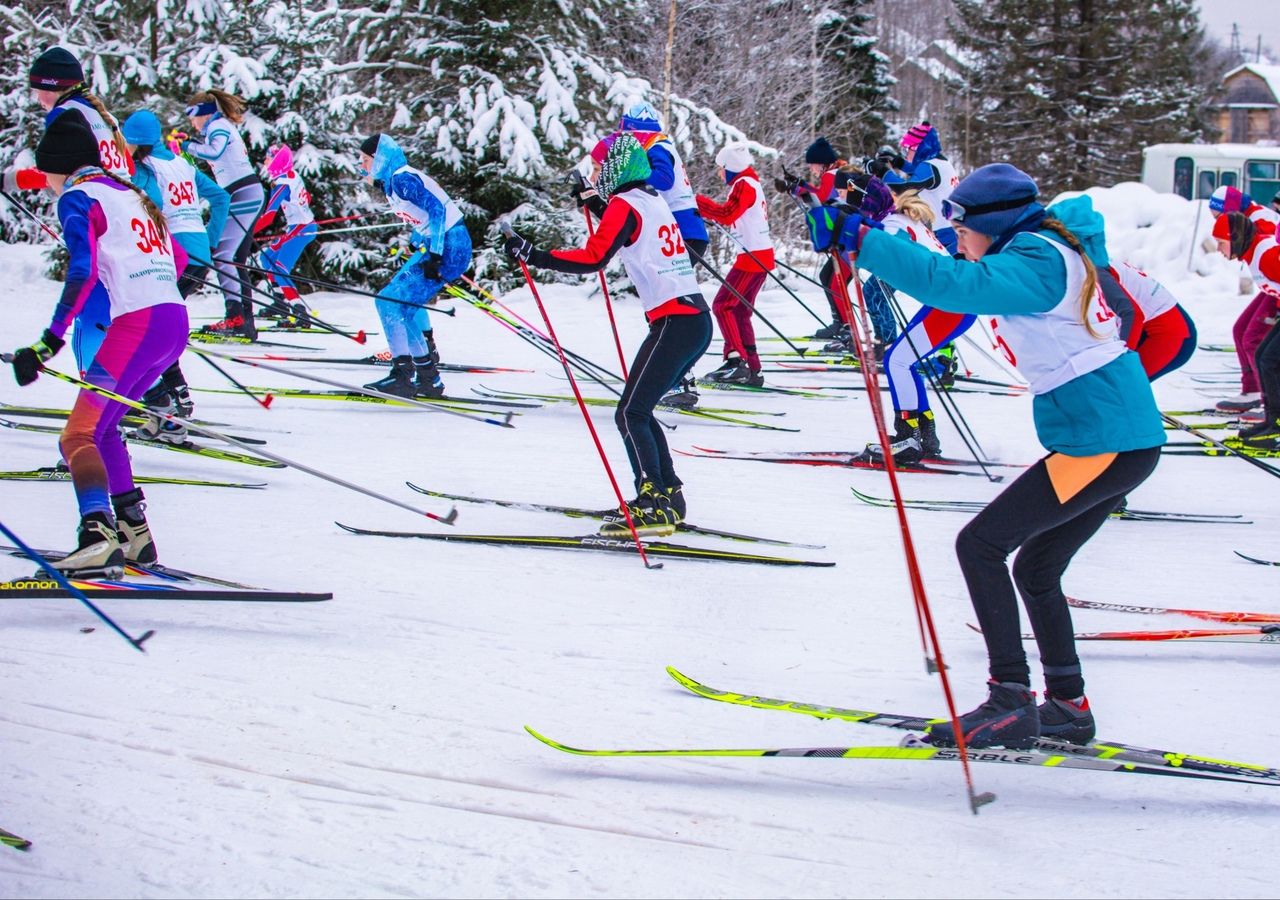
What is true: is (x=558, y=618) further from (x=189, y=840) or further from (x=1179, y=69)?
(x=1179, y=69)

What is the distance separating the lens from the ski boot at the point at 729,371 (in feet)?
30.5

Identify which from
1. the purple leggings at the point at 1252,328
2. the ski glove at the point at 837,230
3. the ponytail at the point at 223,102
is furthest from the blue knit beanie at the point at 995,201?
the ponytail at the point at 223,102

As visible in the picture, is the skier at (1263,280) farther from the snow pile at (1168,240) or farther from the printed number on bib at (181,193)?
the snow pile at (1168,240)

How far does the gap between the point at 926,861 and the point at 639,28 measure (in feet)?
64.3

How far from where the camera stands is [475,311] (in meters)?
13.5

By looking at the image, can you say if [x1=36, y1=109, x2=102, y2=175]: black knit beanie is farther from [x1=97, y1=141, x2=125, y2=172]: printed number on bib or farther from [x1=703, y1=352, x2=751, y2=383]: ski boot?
[x1=703, y1=352, x2=751, y2=383]: ski boot

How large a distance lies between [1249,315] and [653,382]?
5609 millimetres

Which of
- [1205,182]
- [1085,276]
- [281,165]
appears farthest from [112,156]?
[1205,182]

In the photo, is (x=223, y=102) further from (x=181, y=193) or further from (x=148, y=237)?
(x=148, y=237)

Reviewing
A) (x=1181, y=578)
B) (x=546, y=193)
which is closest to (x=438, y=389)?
(x=1181, y=578)

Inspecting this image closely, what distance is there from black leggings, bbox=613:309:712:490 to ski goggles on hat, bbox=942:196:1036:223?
7.26 feet

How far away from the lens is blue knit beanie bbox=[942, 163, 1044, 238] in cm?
284

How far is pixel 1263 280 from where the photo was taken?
7441mm

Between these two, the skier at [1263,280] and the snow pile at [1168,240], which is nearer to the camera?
the skier at [1263,280]
